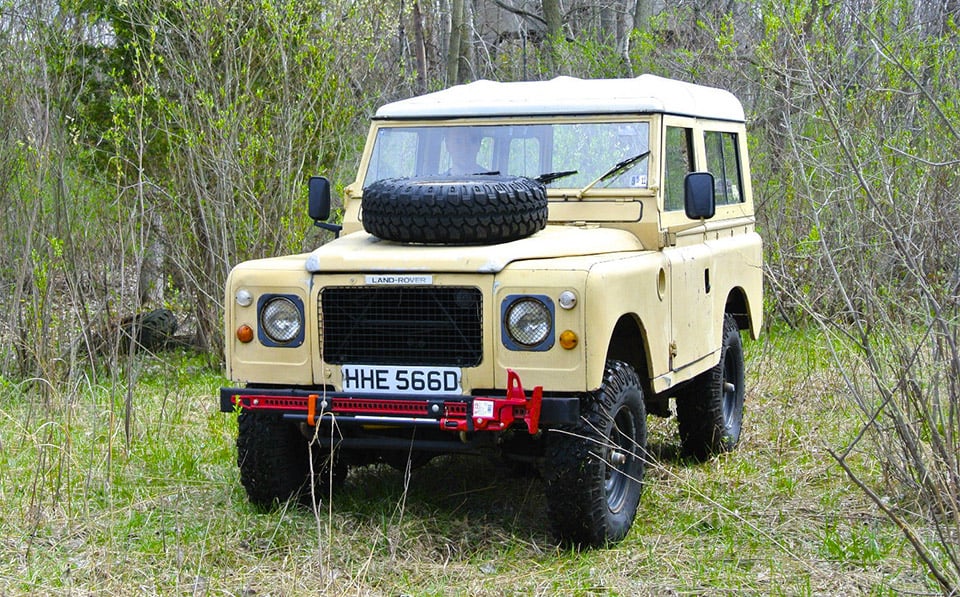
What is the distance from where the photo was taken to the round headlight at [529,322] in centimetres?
476

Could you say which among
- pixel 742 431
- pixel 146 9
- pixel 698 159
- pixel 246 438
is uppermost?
pixel 146 9

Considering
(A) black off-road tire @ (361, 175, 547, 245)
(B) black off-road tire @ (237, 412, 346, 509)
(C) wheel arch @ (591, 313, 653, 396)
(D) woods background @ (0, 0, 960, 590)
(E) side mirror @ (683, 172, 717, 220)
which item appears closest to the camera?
(A) black off-road tire @ (361, 175, 547, 245)

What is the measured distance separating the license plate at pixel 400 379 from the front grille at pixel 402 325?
0.12ft

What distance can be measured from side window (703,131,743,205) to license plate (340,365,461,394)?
2532mm

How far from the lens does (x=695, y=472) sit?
649cm

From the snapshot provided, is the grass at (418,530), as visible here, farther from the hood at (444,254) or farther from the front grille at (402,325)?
the hood at (444,254)

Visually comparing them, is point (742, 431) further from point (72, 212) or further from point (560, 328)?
point (72, 212)

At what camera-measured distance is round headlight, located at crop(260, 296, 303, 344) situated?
16.7 ft

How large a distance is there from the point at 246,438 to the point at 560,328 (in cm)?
153

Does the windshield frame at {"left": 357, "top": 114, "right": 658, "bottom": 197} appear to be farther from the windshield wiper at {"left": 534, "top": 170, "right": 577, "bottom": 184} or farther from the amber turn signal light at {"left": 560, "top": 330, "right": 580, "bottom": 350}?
the amber turn signal light at {"left": 560, "top": 330, "right": 580, "bottom": 350}

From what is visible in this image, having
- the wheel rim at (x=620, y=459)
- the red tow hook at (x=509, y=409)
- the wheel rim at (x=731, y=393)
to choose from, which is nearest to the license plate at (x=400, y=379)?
the red tow hook at (x=509, y=409)

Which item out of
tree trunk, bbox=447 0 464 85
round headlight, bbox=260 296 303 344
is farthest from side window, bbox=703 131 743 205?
tree trunk, bbox=447 0 464 85

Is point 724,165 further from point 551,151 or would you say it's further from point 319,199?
point 319,199

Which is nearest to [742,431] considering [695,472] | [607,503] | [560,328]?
[695,472]
